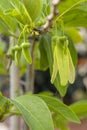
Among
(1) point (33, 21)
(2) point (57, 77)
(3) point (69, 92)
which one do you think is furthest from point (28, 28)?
(3) point (69, 92)

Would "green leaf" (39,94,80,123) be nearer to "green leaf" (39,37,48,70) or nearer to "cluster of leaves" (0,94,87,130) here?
"cluster of leaves" (0,94,87,130)

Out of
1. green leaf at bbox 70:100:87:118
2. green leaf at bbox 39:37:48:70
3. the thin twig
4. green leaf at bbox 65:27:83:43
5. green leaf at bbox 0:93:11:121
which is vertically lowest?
green leaf at bbox 70:100:87:118

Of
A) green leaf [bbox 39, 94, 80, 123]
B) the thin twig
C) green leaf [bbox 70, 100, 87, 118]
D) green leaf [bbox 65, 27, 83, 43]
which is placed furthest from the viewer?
green leaf [bbox 65, 27, 83, 43]

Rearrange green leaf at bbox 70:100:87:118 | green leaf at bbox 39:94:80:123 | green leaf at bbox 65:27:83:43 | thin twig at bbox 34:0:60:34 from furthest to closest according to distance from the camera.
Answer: green leaf at bbox 65:27:83:43
green leaf at bbox 70:100:87:118
green leaf at bbox 39:94:80:123
thin twig at bbox 34:0:60:34

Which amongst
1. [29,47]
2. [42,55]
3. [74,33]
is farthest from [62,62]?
[74,33]

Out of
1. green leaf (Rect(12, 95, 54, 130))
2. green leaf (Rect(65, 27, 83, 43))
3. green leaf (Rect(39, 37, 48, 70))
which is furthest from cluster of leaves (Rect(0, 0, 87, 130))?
Result: green leaf (Rect(65, 27, 83, 43))

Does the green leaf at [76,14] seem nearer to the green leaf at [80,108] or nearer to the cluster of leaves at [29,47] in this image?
the cluster of leaves at [29,47]

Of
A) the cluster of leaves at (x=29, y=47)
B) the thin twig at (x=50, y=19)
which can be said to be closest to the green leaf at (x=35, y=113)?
the cluster of leaves at (x=29, y=47)

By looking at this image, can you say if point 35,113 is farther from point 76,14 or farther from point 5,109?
point 76,14

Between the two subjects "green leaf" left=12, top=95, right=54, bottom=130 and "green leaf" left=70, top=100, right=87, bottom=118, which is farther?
"green leaf" left=70, top=100, right=87, bottom=118
